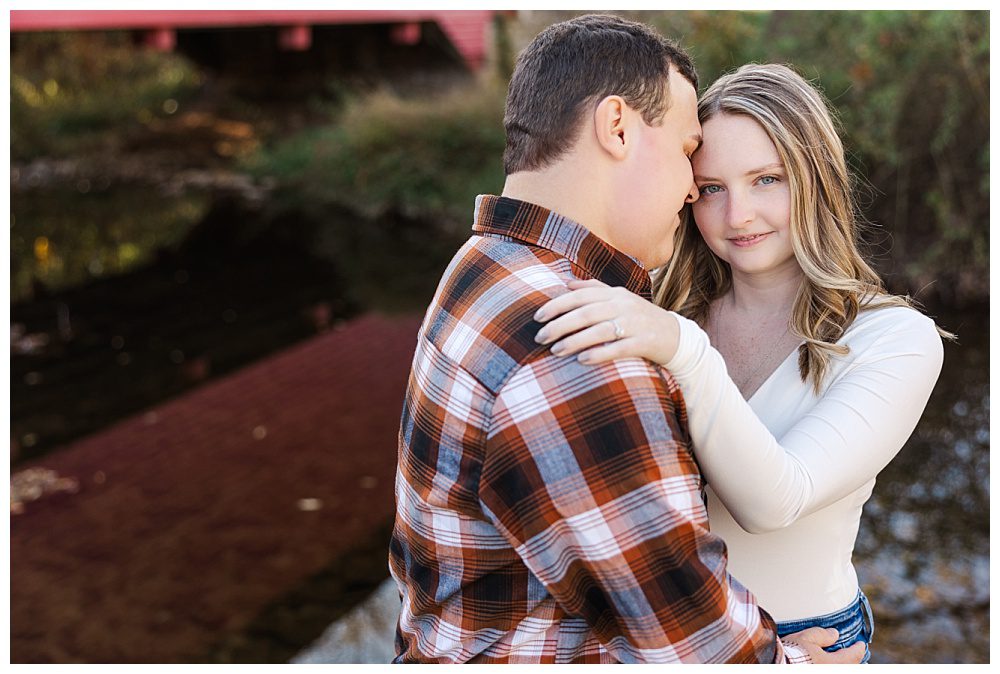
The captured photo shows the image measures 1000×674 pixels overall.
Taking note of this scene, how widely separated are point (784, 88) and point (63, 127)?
61.2 ft

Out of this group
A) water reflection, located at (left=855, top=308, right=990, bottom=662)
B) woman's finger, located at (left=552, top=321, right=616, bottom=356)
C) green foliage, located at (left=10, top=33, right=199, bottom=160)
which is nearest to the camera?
woman's finger, located at (left=552, top=321, right=616, bottom=356)

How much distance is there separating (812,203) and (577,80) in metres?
0.65

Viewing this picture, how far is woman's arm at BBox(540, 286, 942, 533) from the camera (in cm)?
138

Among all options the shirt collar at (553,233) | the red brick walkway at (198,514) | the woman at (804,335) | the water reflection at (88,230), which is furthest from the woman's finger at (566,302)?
the water reflection at (88,230)

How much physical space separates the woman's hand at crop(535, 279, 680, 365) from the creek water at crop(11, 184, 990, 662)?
3.35 m

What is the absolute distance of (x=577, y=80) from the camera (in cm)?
151

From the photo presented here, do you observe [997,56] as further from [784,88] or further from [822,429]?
[822,429]

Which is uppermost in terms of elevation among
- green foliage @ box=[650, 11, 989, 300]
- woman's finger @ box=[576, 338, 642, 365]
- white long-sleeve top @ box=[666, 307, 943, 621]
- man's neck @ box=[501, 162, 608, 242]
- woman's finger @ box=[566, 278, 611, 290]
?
man's neck @ box=[501, 162, 608, 242]

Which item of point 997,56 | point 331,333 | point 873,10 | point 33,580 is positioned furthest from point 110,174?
point 997,56

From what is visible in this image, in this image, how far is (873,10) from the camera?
886 centimetres

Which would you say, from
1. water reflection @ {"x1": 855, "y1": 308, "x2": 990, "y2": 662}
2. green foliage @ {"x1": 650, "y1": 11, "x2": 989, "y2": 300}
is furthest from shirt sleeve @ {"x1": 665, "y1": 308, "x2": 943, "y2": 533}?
green foliage @ {"x1": 650, "y1": 11, "x2": 989, "y2": 300}

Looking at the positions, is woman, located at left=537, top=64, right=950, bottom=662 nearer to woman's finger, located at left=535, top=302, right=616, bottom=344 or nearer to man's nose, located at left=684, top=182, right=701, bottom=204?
man's nose, located at left=684, top=182, right=701, bottom=204

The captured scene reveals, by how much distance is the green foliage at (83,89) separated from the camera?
1792cm

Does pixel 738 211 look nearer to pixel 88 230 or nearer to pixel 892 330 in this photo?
pixel 892 330
